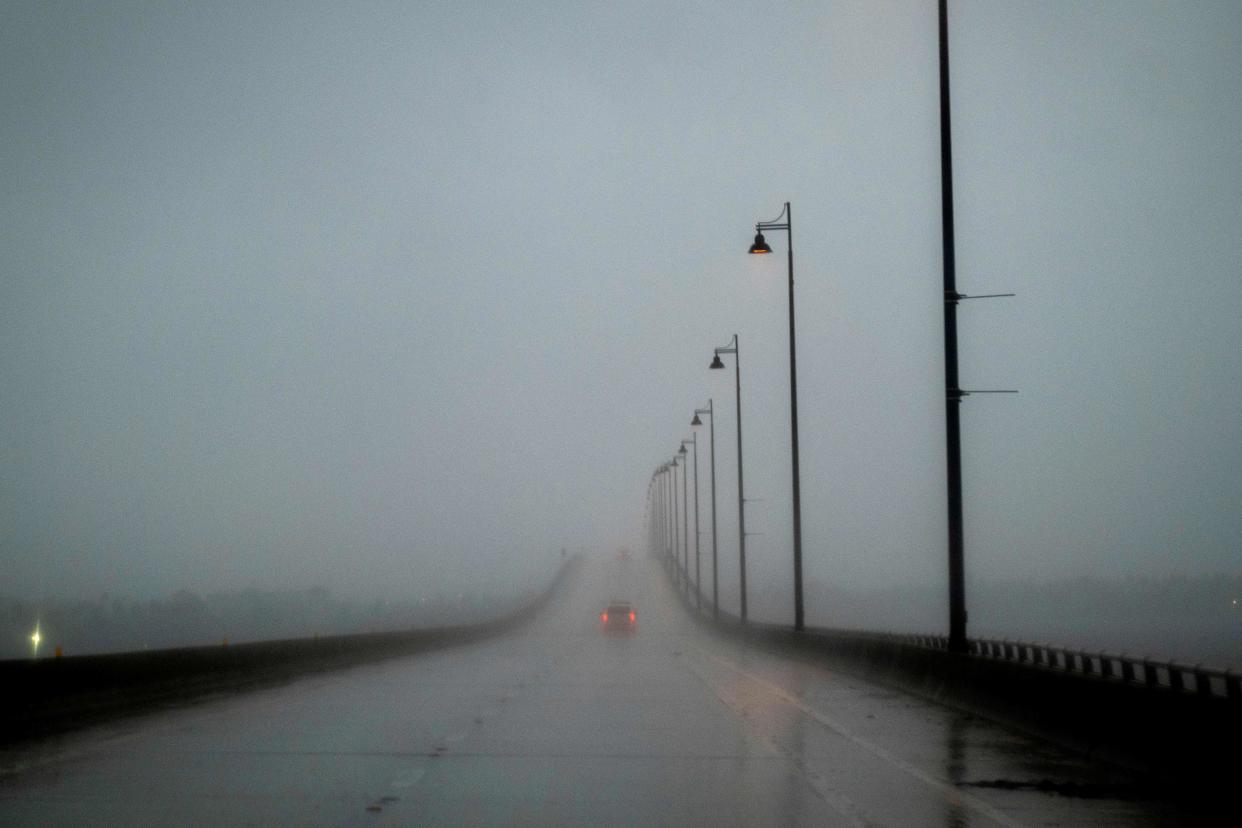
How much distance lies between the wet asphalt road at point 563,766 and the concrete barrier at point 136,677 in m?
0.91

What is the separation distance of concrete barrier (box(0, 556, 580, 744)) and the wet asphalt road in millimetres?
914

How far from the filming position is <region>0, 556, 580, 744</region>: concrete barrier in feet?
58.6

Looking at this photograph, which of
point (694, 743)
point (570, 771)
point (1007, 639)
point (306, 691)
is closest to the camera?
point (570, 771)

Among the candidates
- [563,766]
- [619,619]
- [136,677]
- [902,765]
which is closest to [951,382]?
Result: [902,765]

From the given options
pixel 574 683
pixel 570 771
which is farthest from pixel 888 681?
pixel 570 771

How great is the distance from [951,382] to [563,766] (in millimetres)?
11815

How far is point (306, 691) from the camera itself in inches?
1061

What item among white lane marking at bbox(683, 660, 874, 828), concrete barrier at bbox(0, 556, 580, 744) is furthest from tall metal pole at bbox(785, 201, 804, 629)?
white lane marking at bbox(683, 660, 874, 828)

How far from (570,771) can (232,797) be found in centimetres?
335

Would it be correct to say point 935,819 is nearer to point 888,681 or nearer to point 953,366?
point 953,366

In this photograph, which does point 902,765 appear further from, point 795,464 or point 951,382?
point 795,464

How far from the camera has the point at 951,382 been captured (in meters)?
23.8

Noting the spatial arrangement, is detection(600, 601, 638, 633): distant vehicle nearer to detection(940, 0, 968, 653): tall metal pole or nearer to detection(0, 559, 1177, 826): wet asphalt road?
detection(0, 559, 1177, 826): wet asphalt road

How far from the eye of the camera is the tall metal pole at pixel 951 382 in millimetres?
23109
